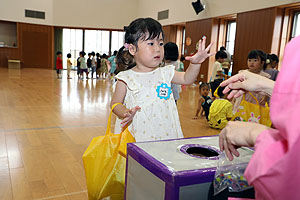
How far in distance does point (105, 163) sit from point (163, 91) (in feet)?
1.85

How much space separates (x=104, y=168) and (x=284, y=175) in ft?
3.67

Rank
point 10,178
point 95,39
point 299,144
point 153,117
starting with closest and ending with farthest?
point 299,144
point 153,117
point 10,178
point 95,39

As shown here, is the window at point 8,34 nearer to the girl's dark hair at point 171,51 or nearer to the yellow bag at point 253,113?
the girl's dark hair at point 171,51

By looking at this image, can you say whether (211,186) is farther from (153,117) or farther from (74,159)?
(74,159)

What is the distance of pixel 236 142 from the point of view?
63cm

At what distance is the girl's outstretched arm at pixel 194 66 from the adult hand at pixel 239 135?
0.84 meters

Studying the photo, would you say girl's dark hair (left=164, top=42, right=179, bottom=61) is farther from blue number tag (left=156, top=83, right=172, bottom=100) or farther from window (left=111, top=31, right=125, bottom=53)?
window (left=111, top=31, right=125, bottom=53)

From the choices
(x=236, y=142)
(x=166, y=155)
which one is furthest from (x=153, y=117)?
(x=236, y=142)

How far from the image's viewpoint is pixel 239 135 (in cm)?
61

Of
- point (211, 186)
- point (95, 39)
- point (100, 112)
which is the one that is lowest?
point (100, 112)

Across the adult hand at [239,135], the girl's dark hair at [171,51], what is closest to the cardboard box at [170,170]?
the adult hand at [239,135]

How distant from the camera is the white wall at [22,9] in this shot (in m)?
14.7

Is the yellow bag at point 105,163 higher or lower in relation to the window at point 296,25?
lower

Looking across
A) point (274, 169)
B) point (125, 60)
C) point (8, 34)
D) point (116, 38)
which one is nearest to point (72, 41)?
point (116, 38)
